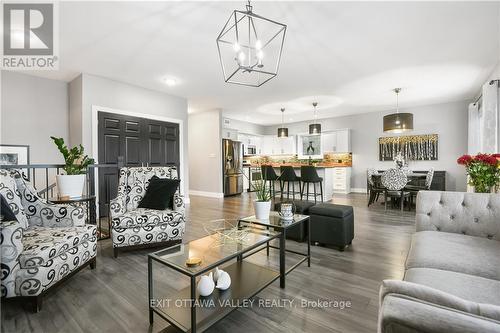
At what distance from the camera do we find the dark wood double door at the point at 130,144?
172 inches

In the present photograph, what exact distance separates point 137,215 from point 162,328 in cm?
142

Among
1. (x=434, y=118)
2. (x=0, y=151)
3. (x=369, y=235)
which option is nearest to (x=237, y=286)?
(x=369, y=235)

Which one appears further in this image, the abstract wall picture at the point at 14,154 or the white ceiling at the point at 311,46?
the abstract wall picture at the point at 14,154

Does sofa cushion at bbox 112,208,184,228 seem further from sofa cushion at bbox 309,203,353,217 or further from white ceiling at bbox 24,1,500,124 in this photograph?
white ceiling at bbox 24,1,500,124

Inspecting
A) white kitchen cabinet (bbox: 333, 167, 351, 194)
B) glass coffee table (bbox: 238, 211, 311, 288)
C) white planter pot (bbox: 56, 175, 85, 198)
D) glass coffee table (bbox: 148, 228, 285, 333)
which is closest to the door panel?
white planter pot (bbox: 56, 175, 85, 198)

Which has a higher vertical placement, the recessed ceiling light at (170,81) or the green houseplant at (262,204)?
the recessed ceiling light at (170,81)

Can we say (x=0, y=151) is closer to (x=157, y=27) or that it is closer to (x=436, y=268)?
(x=157, y=27)

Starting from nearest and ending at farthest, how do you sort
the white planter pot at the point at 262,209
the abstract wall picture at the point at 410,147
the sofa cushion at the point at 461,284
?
the sofa cushion at the point at 461,284
the white planter pot at the point at 262,209
the abstract wall picture at the point at 410,147

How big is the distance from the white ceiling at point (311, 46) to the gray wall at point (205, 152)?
1.63m

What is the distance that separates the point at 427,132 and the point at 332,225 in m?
5.96

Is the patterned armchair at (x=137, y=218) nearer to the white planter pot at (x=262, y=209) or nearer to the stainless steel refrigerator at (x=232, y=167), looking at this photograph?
the white planter pot at (x=262, y=209)

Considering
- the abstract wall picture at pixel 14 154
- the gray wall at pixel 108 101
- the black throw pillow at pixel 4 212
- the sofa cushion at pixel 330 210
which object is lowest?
the sofa cushion at pixel 330 210

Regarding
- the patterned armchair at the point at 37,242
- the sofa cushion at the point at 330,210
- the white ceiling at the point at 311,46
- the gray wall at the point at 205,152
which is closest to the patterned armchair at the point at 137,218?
the patterned armchair at the point at 37,242

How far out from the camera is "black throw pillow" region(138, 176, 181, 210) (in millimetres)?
2875
